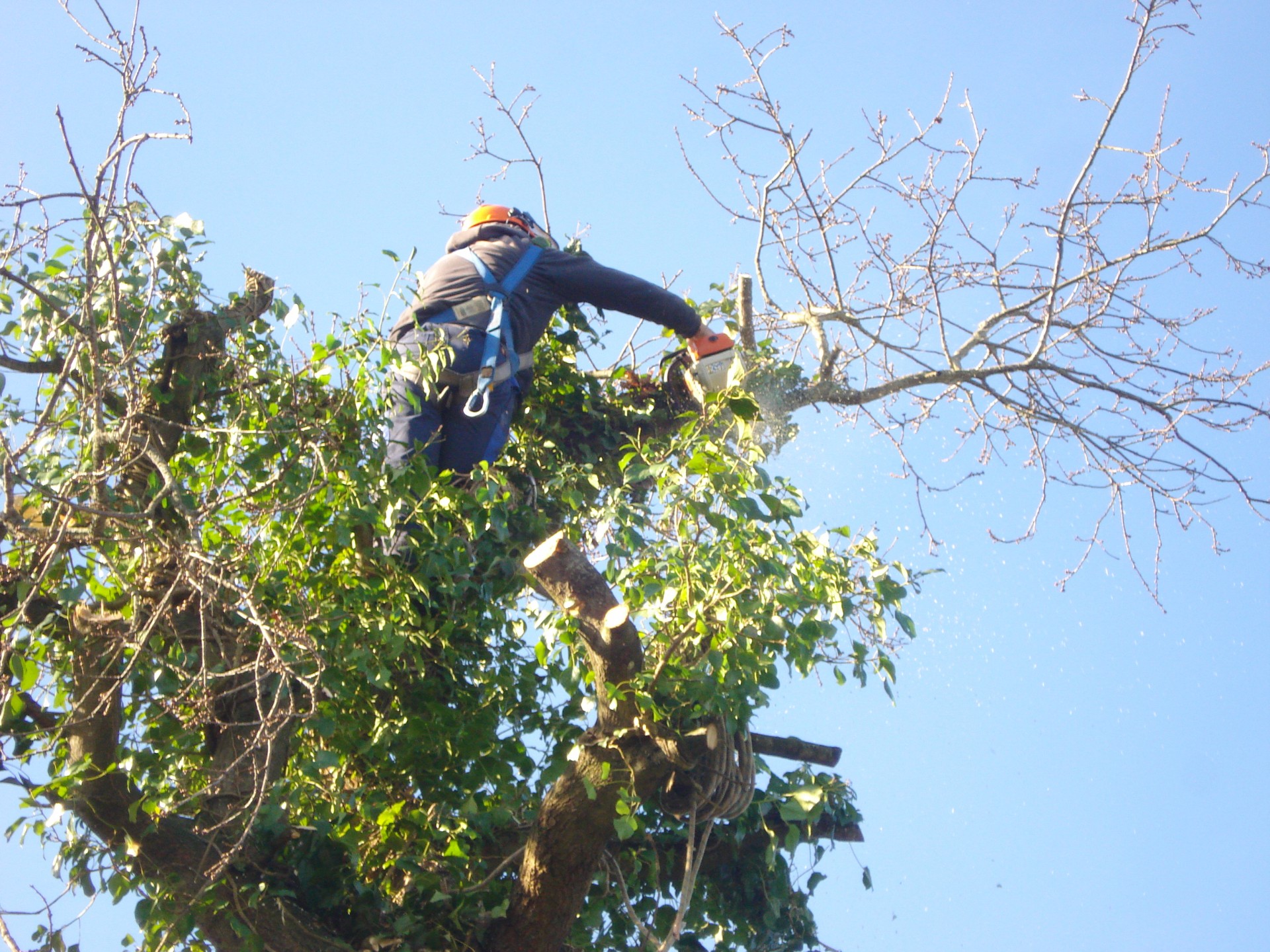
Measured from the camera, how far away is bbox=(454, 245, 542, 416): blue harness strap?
173 inches

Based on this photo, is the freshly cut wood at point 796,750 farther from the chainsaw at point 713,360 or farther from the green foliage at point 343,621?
the chainsaw at point 713,360

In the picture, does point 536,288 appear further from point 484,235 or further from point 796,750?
point 796,750

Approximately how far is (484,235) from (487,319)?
501mm

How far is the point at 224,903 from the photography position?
11.2ft

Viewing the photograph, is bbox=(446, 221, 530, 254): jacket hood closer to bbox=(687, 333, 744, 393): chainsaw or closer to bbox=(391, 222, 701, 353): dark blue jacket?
bbox=(391, 222, 701, 353): dark blue jacket

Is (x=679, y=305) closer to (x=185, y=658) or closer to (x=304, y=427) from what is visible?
(x=304, y=427)

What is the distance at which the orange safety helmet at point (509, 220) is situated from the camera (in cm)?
503

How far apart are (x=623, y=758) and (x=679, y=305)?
6.73 feet

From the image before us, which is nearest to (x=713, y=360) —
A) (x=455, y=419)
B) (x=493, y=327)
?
(x=493, y=327)

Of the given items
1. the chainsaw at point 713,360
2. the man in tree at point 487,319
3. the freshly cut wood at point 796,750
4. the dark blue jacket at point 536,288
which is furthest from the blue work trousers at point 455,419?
the freshly cut wood at point 796,750

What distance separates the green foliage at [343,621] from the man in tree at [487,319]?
1.05 ft

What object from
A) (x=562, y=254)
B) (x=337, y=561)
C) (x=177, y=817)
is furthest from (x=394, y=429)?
(x=177, y=817)

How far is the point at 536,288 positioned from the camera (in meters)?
4.86


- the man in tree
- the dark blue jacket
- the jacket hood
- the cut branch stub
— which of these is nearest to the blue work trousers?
the man in tree
